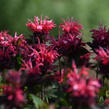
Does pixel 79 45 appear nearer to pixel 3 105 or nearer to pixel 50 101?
pixel 50 101

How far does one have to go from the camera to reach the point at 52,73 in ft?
4.25

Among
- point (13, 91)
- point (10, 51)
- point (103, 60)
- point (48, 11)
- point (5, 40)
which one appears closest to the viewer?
point (13, 91)

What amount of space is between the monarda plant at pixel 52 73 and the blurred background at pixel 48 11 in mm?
2401

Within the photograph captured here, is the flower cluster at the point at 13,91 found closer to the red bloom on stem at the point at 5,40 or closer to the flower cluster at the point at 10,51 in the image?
the flower cluster at the point at 10,51

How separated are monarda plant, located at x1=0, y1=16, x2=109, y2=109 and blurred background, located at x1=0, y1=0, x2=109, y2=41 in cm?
240

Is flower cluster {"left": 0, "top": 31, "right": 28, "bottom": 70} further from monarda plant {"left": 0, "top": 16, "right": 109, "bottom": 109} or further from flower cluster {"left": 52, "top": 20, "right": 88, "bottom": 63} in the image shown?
flower cluster {"left": 52, "top": 20, "right": 88, "bottom": 63}

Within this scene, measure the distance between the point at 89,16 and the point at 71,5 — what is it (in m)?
0.28

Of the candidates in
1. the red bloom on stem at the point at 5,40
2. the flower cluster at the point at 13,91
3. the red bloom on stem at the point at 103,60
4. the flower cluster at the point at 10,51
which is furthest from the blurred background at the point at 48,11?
the flower cluster at the point at 13,91

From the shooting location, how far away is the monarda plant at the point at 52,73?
940 millimetres

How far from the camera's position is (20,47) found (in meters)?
1.39

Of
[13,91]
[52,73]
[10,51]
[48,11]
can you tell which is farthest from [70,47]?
[48,11]

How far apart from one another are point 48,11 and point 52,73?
2.80m

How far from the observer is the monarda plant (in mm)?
940

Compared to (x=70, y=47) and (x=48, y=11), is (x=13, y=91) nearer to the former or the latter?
(x=70, y=47)
